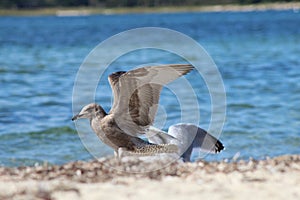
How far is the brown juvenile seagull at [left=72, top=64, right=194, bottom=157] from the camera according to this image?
9.14m

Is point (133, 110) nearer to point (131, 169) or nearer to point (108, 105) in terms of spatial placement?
point (131, 169)

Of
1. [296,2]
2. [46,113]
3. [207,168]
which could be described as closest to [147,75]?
[207,168]

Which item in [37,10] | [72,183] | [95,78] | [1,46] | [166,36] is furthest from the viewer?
[37,10]

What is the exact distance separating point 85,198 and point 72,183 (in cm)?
64

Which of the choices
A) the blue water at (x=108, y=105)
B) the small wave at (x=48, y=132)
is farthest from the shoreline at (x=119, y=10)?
the small wave at (x=48, y=132)

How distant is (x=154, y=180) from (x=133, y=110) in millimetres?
1632

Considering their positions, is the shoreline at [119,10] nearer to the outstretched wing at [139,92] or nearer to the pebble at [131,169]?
the outstretched wing at [139,92]

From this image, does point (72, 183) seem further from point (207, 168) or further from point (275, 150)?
point (275, 150)

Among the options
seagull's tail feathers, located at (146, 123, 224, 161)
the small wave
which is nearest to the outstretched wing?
seagull's tail feathers, located at (146, 123, 224, 161)

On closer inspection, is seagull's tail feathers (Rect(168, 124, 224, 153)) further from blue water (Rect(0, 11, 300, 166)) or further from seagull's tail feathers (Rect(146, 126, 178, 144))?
blue water (Rect(0, 11, 300, 166))

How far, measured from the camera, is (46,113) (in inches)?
798

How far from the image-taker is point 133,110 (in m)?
9.51

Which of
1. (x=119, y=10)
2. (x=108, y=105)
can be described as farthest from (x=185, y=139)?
(x=119, y=10)

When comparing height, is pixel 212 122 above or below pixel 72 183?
below
